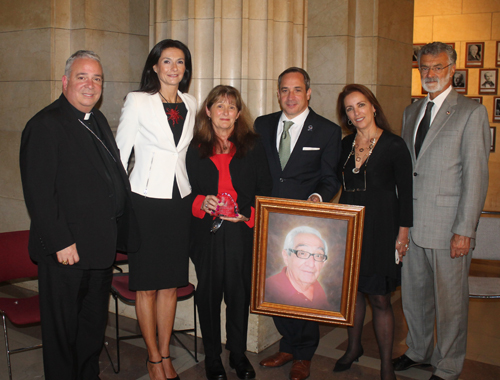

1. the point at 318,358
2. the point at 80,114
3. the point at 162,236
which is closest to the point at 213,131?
the point at 162,236

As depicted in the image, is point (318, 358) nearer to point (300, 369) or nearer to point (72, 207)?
point (300, 369)

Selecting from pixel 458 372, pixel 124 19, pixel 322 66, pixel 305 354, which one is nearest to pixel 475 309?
pixel 458 372

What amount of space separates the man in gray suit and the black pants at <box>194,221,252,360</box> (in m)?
1.38

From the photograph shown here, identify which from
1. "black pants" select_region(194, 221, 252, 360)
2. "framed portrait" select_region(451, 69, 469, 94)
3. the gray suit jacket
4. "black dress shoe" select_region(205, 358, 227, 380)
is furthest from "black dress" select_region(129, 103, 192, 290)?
"framed portrait" select_region(451, 69, 469, 94)

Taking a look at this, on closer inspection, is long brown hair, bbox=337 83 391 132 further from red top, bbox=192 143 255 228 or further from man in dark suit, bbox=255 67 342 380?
red top, bbox=192 143 255 228

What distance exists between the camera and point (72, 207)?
321 centimetres

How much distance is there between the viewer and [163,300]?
395 centimetres

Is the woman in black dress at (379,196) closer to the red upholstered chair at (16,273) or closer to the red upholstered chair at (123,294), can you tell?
the red upholstered chair at (123,294)

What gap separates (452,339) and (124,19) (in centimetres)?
476

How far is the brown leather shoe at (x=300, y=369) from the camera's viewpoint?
405 centimetres

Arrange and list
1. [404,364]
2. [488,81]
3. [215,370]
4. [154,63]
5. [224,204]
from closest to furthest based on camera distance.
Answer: [224,204] < [154,63] < [215,370] < [404,364] < [488,81]

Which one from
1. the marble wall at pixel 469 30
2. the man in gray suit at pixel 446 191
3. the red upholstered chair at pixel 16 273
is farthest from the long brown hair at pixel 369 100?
the marble wall at pixel 469 30

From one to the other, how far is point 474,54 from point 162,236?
7.51 meters

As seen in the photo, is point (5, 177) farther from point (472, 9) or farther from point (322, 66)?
point (472, 9)
